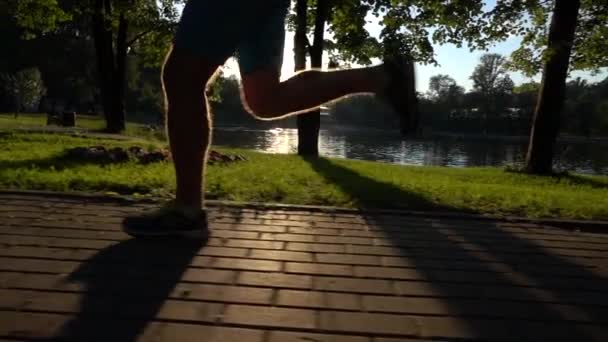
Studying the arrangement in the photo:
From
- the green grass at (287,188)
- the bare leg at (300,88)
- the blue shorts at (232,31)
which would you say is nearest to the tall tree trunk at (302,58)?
the green grass at (287,188)

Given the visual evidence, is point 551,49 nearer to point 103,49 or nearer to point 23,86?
point 103,49

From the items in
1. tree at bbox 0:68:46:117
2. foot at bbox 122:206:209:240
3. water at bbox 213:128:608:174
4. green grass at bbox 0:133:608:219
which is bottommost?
water at bbox 213:128:608:174

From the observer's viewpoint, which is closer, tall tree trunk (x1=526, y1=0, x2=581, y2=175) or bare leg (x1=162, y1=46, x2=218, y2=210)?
bare leg (x1=162, y1=46, x2=218, y2=210)

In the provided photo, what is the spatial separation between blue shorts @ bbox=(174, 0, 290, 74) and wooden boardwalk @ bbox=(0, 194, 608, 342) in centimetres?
106

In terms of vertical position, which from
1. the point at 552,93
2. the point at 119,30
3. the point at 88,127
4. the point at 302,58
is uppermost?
the point at 119,30

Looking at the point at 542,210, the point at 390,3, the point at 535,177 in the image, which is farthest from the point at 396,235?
the point at 390,3

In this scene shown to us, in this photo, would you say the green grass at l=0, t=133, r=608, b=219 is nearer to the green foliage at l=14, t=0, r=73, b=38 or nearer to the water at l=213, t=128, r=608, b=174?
the green foliage at l=14, t=0, r=73, b=38

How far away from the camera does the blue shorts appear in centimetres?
277

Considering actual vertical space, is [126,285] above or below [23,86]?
below

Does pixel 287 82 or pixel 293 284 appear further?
pixel 287 82

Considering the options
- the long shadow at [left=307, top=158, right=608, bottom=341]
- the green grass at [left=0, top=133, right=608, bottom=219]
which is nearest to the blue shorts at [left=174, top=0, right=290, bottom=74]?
the long shadow at [left=307, top=158, right=608, bottom=341]

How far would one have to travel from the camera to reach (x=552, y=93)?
42.9ft

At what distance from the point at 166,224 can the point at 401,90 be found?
159cm

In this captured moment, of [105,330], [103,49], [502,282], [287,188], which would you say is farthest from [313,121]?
[105,330]
